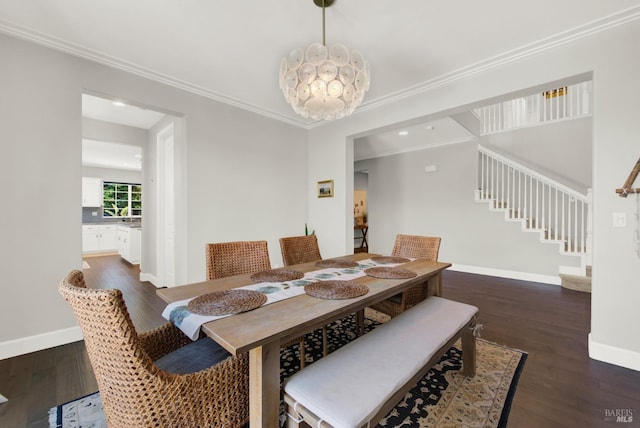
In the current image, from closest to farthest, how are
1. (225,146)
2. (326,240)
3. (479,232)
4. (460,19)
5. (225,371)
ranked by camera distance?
(225,371) < (460,19) < (225,146) < (326,240) < (479,232)

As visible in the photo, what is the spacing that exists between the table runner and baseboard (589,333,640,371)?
5.38 ft

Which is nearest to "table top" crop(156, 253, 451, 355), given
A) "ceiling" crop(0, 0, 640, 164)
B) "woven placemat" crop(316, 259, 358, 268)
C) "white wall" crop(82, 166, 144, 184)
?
"woven placemat" crop(316, 259, 358, 268)

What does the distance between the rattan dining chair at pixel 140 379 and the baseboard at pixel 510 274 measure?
487 cm

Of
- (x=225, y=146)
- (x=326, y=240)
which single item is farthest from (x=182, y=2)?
(x=326, y=240)

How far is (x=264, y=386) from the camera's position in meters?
1.01

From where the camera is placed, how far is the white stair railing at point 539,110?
4320 millimetres

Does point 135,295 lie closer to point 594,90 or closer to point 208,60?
point 208,60

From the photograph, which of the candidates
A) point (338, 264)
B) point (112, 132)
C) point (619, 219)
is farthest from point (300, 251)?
point (112, 132)

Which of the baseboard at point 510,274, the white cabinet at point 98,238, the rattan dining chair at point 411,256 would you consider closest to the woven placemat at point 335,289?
the rattan dining chair at point 411,256

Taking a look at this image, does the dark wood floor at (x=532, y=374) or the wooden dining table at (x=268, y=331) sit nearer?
the wooden dining table at (x=268, y=331)

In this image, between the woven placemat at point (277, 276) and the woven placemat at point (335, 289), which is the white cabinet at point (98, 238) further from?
the woven placemat at point (335, 289)

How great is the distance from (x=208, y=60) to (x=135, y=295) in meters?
3.16

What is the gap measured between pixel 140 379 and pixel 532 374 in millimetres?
2357

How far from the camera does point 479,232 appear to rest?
4879 mm
